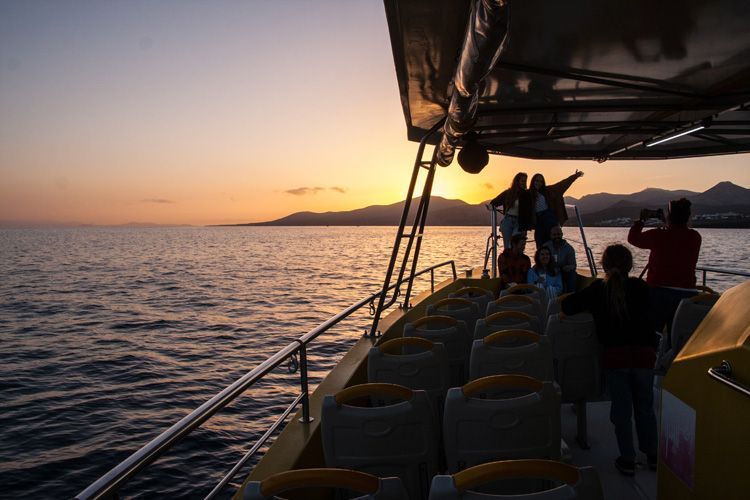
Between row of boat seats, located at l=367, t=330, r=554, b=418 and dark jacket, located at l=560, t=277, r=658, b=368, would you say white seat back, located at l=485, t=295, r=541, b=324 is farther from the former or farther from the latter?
row of boat seats, located at l=367, t=330, r=554, b=418

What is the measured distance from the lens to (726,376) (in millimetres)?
2061

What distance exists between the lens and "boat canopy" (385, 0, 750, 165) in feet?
13.2

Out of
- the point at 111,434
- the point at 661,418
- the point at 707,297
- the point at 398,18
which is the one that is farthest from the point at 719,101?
the point at 111,434

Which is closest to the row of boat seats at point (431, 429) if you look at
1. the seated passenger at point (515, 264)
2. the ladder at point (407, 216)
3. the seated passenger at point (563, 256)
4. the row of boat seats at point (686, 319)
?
the row of boat seats at point (686, 319)

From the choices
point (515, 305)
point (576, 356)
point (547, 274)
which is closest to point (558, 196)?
point (547, 274)

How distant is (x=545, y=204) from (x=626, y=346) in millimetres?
6571

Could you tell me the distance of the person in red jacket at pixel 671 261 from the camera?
6172mm

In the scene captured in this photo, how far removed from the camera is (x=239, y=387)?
2.74 metres

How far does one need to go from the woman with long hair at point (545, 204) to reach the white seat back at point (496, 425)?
7933mm

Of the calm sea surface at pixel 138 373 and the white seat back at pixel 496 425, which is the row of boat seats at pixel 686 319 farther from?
the calm sea surface at pixel 138 373

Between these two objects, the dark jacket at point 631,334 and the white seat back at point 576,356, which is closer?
the dark jacket at point 631,334

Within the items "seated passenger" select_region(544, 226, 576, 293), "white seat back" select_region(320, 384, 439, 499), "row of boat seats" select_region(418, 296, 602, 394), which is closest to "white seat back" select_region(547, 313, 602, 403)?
"row of boat seats" select_region(418, 296, 602, 394)

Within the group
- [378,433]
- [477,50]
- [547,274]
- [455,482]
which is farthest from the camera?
[547,274]

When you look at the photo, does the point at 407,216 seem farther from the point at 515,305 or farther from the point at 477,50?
A: the point at 477,50
